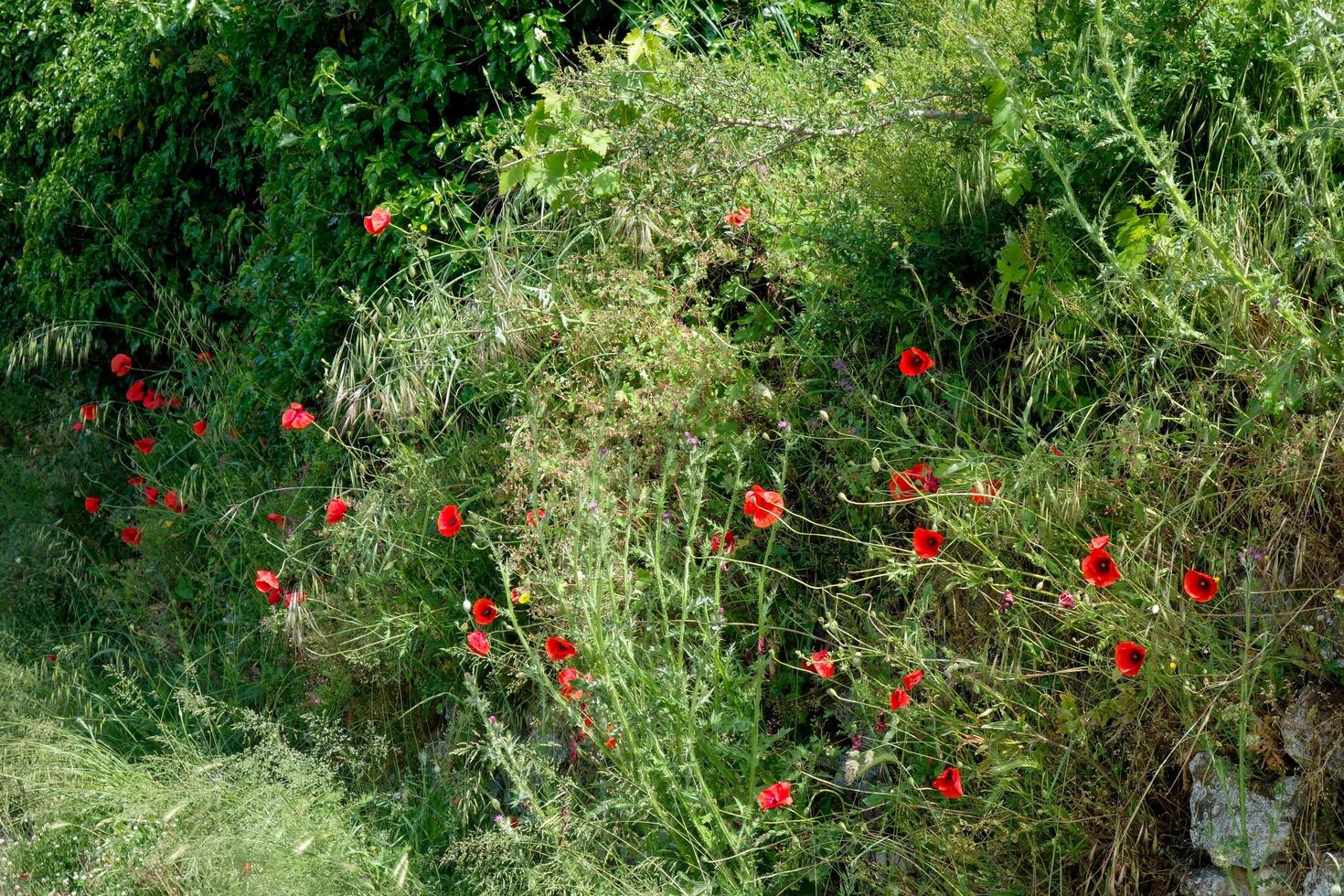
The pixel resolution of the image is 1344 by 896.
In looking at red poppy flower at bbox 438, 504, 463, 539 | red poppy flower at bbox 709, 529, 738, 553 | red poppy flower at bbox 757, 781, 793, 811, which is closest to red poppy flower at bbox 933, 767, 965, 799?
red poppy flower at bbox 757, 781, 793, 811

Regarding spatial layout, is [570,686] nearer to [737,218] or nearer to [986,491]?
[986,491]

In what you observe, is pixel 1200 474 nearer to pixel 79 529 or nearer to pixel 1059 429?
pixel 1059 429

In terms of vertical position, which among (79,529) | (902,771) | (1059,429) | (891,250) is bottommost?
(79,529)

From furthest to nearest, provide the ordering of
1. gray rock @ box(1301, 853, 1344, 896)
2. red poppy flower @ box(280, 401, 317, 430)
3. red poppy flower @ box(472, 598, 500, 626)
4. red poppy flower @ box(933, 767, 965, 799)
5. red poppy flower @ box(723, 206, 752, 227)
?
red poppy flower @ box(280, 401, 317, 430), red poppy flower @ box(723, 206, 752, 227), red poppy flower @ box(472, 598, 500, 626), red poppy flower @ box(933, 767, 965, 799), gray rock @ box(1301, 853, 1344, 896)

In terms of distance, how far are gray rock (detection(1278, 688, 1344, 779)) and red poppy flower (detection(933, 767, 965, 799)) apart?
544 mm

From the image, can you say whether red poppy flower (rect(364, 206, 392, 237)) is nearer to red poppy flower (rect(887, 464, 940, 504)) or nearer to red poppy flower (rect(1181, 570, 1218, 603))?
red poppy flower (rect(887, 464, 940, 504))

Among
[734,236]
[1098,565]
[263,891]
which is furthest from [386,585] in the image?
Answer: [1098,565]

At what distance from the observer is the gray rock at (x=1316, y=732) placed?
208cm

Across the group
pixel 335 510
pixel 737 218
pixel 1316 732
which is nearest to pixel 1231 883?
pixel 1316 732

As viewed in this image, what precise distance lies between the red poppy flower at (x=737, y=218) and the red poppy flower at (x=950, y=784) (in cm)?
176

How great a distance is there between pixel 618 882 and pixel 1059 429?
4.51 feet

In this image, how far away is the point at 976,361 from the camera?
313cm

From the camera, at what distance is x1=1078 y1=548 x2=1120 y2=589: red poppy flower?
2.18 metres

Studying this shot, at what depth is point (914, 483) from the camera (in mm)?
2660
